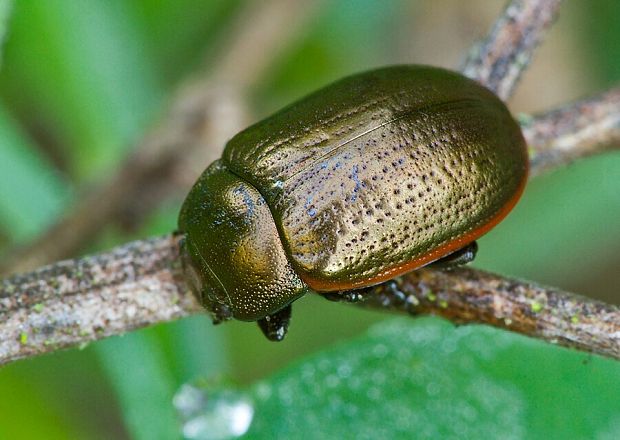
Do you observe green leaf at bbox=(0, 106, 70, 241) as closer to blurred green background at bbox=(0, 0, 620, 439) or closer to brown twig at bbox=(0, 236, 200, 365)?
blurred green background at bbox=(0, 0, 620, 439)

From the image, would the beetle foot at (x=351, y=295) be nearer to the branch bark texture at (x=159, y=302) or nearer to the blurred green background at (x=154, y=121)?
the branch bark texture at (x=159, y=302)

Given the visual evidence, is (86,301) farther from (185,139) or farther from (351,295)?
(185,139)

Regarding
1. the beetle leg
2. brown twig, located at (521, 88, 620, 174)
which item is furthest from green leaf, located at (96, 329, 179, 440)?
brown twig, located at (521, 88, 620, 174)

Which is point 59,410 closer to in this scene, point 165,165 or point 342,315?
point 165,165

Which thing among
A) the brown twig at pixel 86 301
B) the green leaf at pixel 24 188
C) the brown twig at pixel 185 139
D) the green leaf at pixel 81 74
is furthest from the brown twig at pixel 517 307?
the green leaf at pixel 81 74

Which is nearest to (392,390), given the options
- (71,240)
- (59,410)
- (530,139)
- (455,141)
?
(455,141)
